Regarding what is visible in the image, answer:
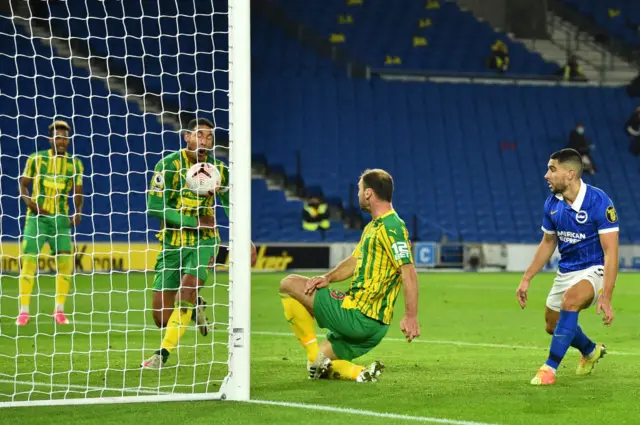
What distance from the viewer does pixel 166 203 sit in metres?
8.26

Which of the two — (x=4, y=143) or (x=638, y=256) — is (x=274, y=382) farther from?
(x=638, y=256)

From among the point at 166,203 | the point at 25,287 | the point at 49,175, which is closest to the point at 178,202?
the point at 166,203

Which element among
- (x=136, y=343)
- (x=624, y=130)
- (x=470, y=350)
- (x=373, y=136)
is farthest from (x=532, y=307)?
(x=624, y=130)

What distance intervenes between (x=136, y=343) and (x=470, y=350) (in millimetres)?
3128

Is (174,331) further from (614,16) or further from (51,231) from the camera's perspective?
(614,16)

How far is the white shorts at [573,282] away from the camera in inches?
287

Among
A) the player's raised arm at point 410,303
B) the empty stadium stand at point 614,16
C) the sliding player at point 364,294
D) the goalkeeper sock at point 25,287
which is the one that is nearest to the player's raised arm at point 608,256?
the player's raised arm at point 410,303

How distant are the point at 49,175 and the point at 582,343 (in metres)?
6.50

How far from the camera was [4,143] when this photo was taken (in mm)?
22500

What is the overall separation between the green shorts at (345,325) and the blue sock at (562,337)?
1125 millimetres

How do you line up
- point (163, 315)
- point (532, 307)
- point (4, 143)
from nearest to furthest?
point (163, 315), point (532, 307), point (4, 143)

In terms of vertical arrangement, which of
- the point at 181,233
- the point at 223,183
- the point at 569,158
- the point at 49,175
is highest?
the point at 49,175

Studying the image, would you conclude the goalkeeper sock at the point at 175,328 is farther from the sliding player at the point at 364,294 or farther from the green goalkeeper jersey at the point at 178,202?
the sliding player at the point at 364,294

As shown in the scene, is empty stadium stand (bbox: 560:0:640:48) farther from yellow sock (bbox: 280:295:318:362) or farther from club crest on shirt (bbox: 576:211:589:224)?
yellow sock (bbox: 280:295:318:362)
